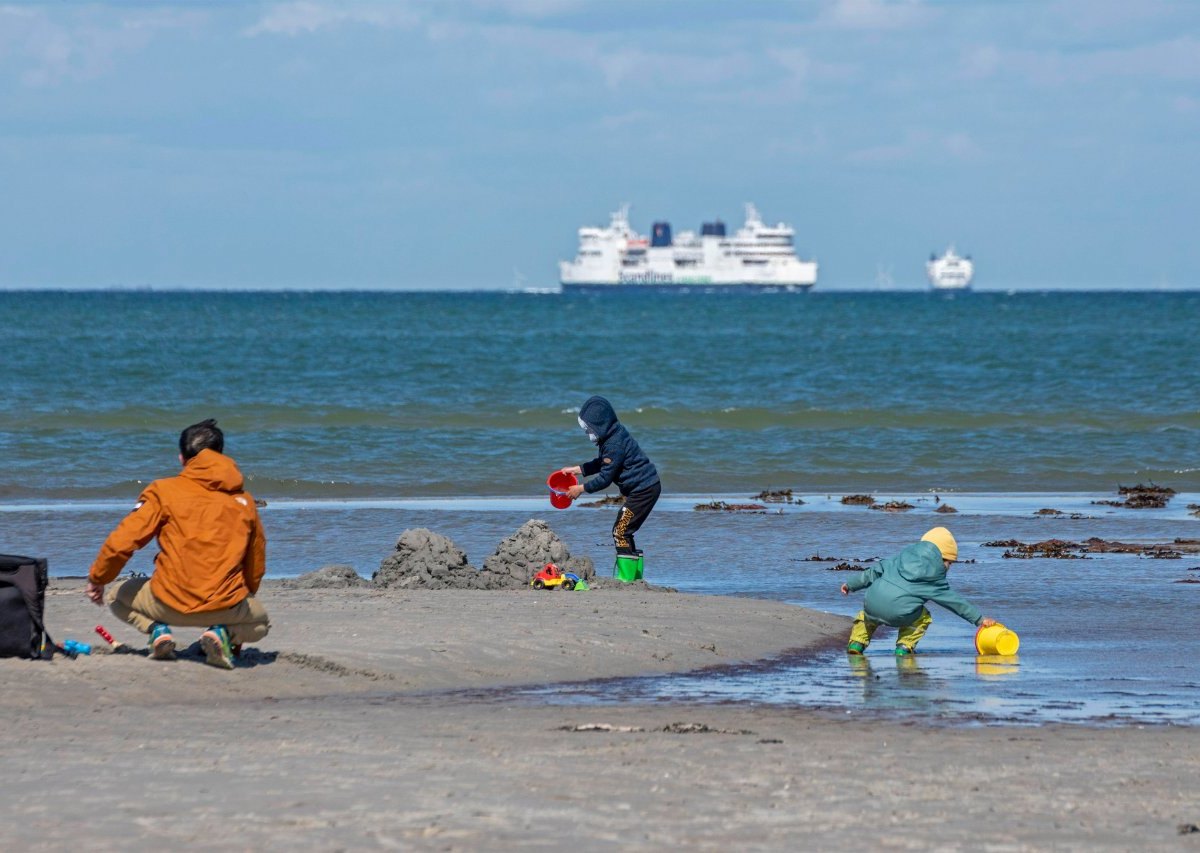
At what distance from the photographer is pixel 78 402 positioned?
34500 mm

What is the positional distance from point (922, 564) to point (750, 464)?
45.7 feet

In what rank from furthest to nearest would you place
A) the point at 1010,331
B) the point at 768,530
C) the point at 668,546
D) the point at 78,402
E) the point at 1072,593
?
the point at 1010,331, the point at 78,402, the point at 768,530, the point at 668,546, the point at 1072,593

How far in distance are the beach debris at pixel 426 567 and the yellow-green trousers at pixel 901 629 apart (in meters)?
2.84

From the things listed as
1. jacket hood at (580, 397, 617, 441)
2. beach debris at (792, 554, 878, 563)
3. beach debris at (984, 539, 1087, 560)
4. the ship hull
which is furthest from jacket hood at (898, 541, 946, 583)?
the ship hull

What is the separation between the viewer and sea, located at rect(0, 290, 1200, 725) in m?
A: 8.56

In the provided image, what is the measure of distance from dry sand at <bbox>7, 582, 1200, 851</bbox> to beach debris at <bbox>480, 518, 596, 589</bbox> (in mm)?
2394

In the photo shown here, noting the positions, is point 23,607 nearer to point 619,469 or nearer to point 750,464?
point 619,469

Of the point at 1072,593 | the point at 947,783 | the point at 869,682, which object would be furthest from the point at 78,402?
the point at 947,783

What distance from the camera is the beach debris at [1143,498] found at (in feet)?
57.9

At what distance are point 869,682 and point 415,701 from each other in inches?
84.9

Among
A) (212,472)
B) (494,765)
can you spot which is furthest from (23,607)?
(494,765)

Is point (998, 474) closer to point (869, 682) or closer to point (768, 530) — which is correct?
point (768, 530)

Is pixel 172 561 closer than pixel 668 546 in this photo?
Yes

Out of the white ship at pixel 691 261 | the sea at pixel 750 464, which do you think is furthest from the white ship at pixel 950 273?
the sea at pixel 750 464
